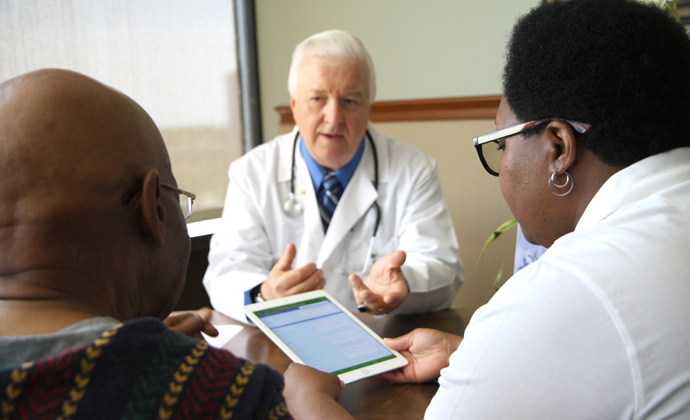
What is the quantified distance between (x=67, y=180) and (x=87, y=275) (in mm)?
110

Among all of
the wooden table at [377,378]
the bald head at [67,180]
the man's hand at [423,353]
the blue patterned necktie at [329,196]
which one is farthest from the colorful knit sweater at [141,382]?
the blue patterned necktie at [329,196]

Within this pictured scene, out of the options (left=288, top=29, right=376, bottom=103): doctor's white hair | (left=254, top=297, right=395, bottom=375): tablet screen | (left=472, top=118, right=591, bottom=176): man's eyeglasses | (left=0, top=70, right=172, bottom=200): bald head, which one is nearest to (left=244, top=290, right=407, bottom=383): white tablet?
(left=254, top=297, right=395, bottom=375): tablet screen

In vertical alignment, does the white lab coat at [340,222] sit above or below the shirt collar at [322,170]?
below

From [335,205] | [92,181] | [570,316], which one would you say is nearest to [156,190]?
[92,181]

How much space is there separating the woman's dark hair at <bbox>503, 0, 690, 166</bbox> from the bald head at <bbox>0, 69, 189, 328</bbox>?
61cm

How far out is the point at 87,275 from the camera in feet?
2.10

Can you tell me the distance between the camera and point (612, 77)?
2.74ft

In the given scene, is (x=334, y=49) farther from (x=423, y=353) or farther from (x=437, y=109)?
(x=423, y=353)

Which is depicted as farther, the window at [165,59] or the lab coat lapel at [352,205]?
the window at [165,59]

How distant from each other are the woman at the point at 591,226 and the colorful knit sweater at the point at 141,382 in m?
0.34

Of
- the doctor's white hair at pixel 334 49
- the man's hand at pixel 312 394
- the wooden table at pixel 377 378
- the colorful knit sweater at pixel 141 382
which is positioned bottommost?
the wooden table at pixel 377 378

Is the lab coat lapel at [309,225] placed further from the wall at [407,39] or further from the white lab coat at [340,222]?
the wall at [407,39]

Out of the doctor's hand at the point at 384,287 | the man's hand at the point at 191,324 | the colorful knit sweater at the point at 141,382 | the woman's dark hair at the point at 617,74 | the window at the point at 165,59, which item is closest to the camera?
the colorful knit sweater at the point at 141,382

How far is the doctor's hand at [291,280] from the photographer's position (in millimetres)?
1546
